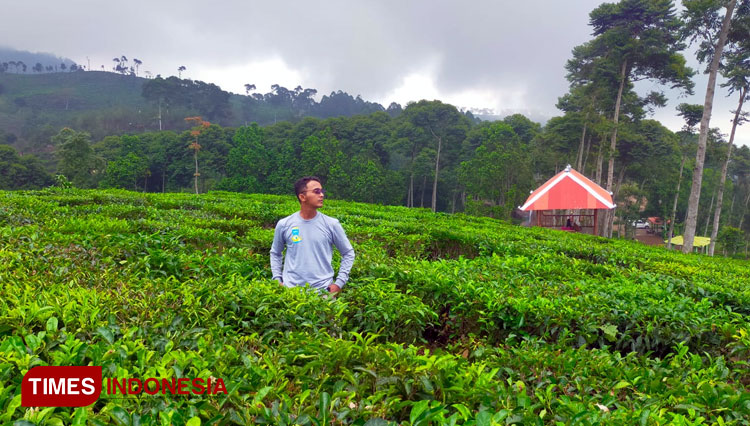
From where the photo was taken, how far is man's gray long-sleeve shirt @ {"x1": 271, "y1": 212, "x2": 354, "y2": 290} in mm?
3521

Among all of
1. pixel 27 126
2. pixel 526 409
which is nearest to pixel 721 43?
pixel 526 409

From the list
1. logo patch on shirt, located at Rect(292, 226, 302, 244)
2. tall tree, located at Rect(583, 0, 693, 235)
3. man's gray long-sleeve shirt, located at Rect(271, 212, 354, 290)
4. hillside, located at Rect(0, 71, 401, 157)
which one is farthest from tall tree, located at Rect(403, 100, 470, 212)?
logo patch on shirt, located at Rect(292, 226, 302, 244)

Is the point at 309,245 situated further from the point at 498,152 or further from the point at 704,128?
the point at 498,152

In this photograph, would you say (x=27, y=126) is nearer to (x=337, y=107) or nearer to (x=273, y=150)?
(x=273, y=150)

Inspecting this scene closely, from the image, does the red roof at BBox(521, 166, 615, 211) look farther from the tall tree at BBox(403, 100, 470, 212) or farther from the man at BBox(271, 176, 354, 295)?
the tall tree at BBox(403, 100, 470, 212)

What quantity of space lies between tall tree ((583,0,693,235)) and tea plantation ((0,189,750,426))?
2234cm

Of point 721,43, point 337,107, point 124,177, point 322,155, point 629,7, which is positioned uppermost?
point 337,107

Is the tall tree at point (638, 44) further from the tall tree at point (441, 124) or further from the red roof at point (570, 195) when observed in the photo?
the tall tree at point (441, 124)

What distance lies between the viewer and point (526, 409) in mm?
1691

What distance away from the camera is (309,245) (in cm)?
355

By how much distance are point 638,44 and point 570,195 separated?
456 inches

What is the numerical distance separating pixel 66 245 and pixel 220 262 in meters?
1.50

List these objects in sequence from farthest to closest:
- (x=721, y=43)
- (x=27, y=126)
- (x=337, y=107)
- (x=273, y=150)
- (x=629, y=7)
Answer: (x=337, y=107) → (x=27, y=126) → (x=273, y=150) → (x=629, y=7) → (x=721, y=43)

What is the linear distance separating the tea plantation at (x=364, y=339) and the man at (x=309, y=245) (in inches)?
13.7
